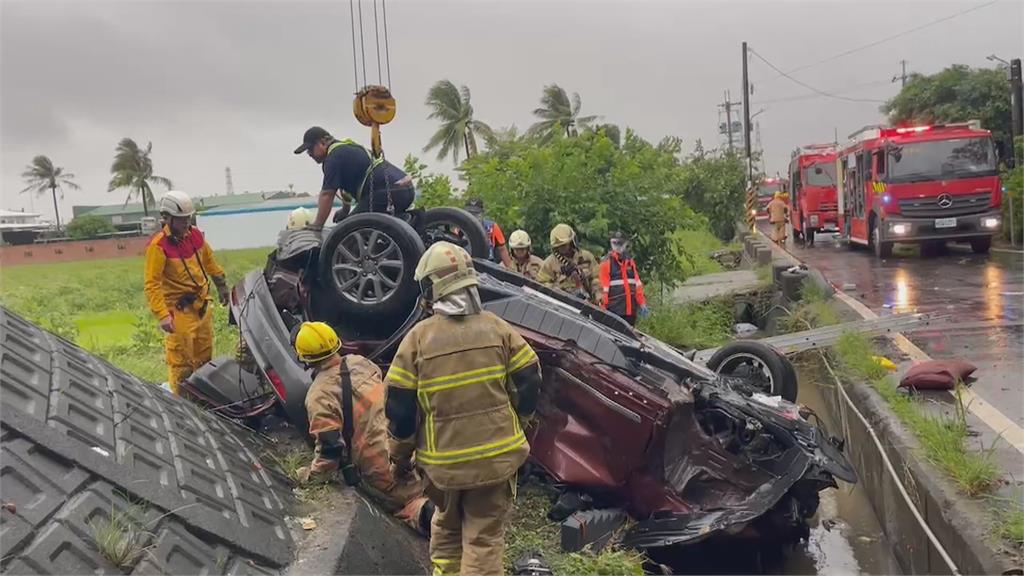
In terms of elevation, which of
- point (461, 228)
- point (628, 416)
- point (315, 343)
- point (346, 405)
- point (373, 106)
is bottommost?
point (628, 416)

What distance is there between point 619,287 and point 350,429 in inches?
154

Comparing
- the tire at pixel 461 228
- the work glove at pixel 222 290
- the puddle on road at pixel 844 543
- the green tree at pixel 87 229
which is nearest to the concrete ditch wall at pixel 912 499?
the puddle on road at pixel 844 543

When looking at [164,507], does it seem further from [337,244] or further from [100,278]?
[100,278]

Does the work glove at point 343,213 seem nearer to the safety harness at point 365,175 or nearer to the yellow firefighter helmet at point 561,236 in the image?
the safety harness at point 365,175

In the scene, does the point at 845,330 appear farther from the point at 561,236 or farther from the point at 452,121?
the point at 452,121

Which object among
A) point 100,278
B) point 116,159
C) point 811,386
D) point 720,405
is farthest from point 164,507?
point 116,159

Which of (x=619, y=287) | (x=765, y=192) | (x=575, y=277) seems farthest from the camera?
(x=765, y=192)

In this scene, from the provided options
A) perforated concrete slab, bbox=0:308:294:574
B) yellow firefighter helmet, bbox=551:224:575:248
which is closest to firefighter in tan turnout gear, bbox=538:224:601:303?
yellow firefighter helmet, bbox=551:224:575:248

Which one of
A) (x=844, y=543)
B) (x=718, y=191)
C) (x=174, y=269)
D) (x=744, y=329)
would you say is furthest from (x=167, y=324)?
(x=718, y=191)

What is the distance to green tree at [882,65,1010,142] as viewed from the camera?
1117 inches

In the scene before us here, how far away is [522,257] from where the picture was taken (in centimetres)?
863

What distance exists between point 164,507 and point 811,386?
7.05 metres

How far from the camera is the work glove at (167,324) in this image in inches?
214

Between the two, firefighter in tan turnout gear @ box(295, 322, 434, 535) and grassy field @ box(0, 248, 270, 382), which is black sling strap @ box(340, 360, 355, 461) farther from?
grassy field @ box(0, 248, 270, 382)
